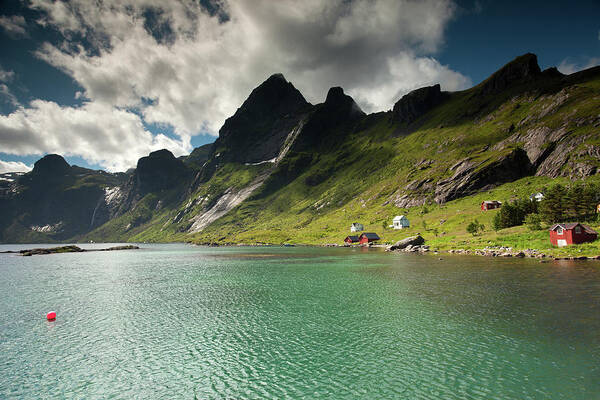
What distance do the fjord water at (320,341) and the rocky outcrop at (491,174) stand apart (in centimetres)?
13728

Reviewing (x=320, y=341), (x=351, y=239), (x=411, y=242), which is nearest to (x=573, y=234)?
(x=411, y=242)

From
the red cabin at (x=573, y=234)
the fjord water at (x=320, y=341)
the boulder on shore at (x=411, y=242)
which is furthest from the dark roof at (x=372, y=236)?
the fjord water at (x=320, y=341)

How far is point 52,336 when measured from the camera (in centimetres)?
3600

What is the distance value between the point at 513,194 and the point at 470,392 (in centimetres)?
17490

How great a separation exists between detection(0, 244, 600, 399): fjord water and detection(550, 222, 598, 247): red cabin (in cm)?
A: 2244

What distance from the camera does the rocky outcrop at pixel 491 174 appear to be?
18350cm

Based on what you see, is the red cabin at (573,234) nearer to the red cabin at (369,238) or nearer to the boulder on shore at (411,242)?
the boulder on shore at (411,242)

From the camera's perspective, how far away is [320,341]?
3178 cm

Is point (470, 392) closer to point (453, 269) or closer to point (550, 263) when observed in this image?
point (453, 269)

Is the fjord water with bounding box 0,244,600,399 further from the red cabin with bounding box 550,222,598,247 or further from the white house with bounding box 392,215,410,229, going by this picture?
the white house with bounding box 392,215,410,229

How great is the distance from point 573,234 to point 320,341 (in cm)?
8366

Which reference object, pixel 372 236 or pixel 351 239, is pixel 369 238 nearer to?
pixel 372 236

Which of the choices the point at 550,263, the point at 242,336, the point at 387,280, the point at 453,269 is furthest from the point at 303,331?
the point at 550,263

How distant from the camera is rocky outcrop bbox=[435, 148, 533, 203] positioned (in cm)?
18350
